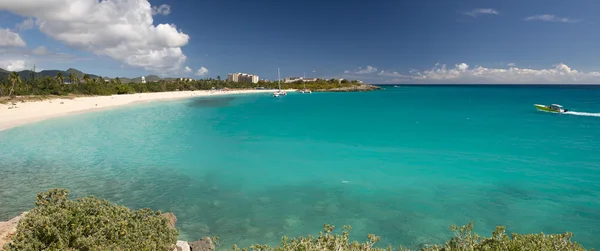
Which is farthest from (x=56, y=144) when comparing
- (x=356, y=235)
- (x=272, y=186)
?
(x=356, y=235)

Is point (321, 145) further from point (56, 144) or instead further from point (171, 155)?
point (56, 144)

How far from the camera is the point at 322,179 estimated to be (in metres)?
17.7

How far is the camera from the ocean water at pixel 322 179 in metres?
12.3

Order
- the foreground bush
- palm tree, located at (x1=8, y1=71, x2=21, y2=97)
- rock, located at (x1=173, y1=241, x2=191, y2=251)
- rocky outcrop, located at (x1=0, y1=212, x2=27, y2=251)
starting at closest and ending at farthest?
the foreground bush, rocky outcrop, located at (x1=0, y1=212, x2=27, y2=251), rock, located at (x1=173, y1=241, x2=191, y2=251), palm tree, located at (x1=8, y1=71, x2=21, y2=97)

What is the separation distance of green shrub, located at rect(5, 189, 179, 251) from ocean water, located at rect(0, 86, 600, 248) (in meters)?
4.06

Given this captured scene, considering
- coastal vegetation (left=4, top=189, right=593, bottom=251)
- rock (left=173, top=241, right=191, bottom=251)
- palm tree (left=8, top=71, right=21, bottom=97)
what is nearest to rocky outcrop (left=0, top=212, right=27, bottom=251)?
coastal vegetation (left=4, top=189, right=593, bottom=251)

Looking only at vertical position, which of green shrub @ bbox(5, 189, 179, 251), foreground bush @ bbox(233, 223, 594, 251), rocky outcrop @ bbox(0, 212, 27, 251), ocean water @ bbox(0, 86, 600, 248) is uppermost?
green shrub @ bbox(5, 189, 179, 251)

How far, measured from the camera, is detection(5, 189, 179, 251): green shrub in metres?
5.55

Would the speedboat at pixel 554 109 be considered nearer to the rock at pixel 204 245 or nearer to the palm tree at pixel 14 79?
the rock at pixel 204 245

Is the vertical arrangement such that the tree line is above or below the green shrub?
above

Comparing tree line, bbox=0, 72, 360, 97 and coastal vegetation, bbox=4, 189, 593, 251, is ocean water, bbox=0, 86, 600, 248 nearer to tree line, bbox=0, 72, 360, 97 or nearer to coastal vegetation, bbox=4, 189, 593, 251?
coastal vegetation, bbox=4, 189, 593, 251

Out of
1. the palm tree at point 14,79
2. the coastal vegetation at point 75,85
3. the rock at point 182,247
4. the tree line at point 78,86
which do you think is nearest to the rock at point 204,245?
the rock at point 182,247

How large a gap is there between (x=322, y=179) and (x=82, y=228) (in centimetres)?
1324

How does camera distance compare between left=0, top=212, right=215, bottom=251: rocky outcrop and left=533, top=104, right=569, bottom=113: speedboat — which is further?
left=533, top=104, right=569, bottom=113: speedboat
